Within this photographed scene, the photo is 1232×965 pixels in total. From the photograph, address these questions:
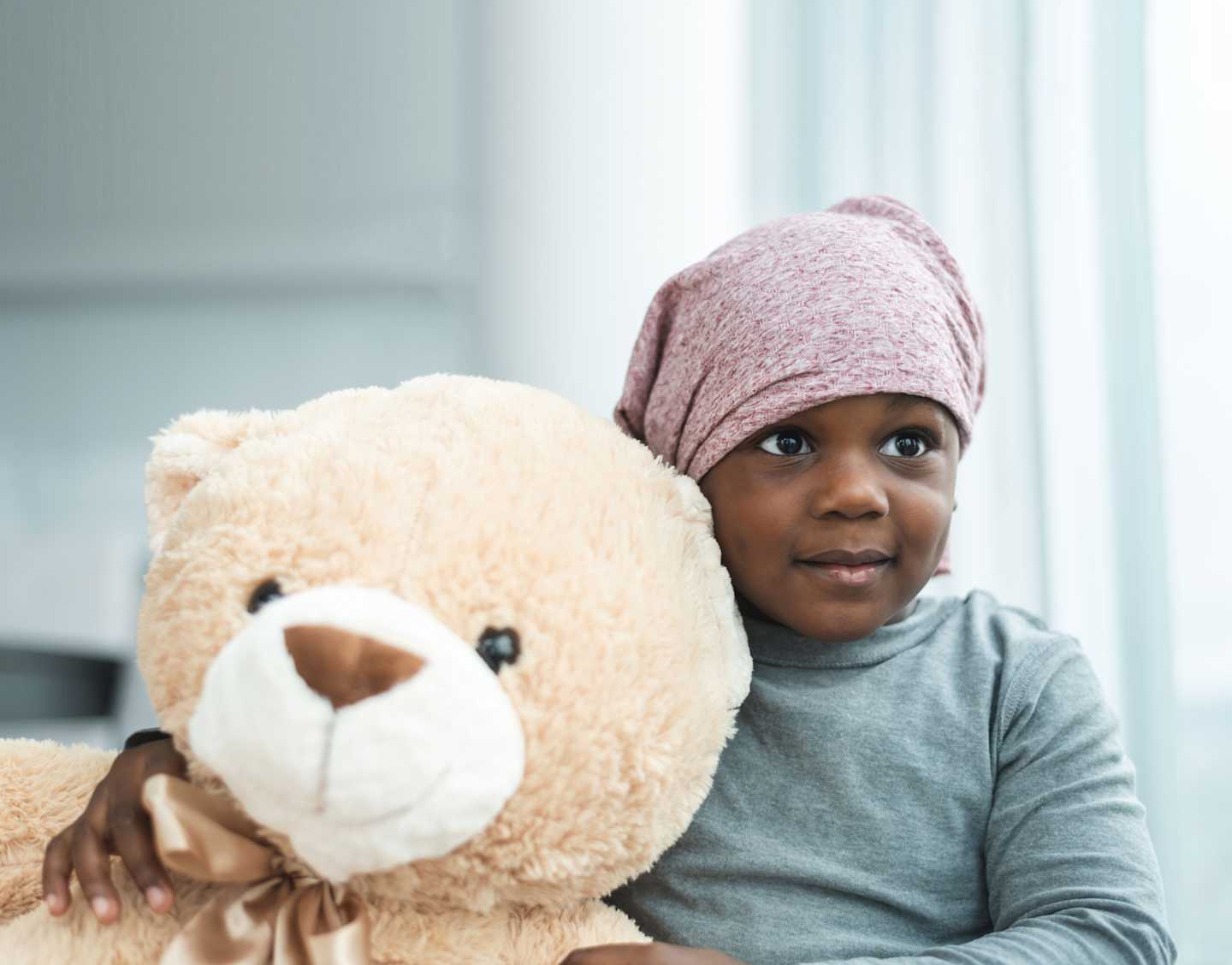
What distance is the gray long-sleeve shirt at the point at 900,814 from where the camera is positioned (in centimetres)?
68

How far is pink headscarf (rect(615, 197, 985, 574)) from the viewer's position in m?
0.71

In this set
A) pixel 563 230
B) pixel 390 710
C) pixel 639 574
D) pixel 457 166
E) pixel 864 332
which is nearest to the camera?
pixel 390 710

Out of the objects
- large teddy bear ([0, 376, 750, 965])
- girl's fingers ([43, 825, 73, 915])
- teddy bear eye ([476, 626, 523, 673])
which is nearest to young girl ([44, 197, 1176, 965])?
large teddy bear ([0, 376, 750, 965])

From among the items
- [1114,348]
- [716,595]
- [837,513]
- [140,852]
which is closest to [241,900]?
[140,852]

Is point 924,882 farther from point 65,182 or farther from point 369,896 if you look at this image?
point 65,182

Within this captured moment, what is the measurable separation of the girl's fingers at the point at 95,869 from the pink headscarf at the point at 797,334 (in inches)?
16.1

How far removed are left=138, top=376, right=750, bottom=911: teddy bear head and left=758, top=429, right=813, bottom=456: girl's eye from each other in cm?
11

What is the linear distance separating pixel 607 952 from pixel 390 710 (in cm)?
21

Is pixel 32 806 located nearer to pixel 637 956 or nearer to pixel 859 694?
pixel 637 956

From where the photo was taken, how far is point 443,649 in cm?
51

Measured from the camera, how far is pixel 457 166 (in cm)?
311

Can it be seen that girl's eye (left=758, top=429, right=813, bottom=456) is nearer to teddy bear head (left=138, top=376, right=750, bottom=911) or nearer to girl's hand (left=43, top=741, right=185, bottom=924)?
teddy bear head (left=138, top=376, right=750, bottom=911)

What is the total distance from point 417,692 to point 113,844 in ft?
0.78

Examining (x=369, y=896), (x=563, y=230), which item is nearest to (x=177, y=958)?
(x=369, y=896)
